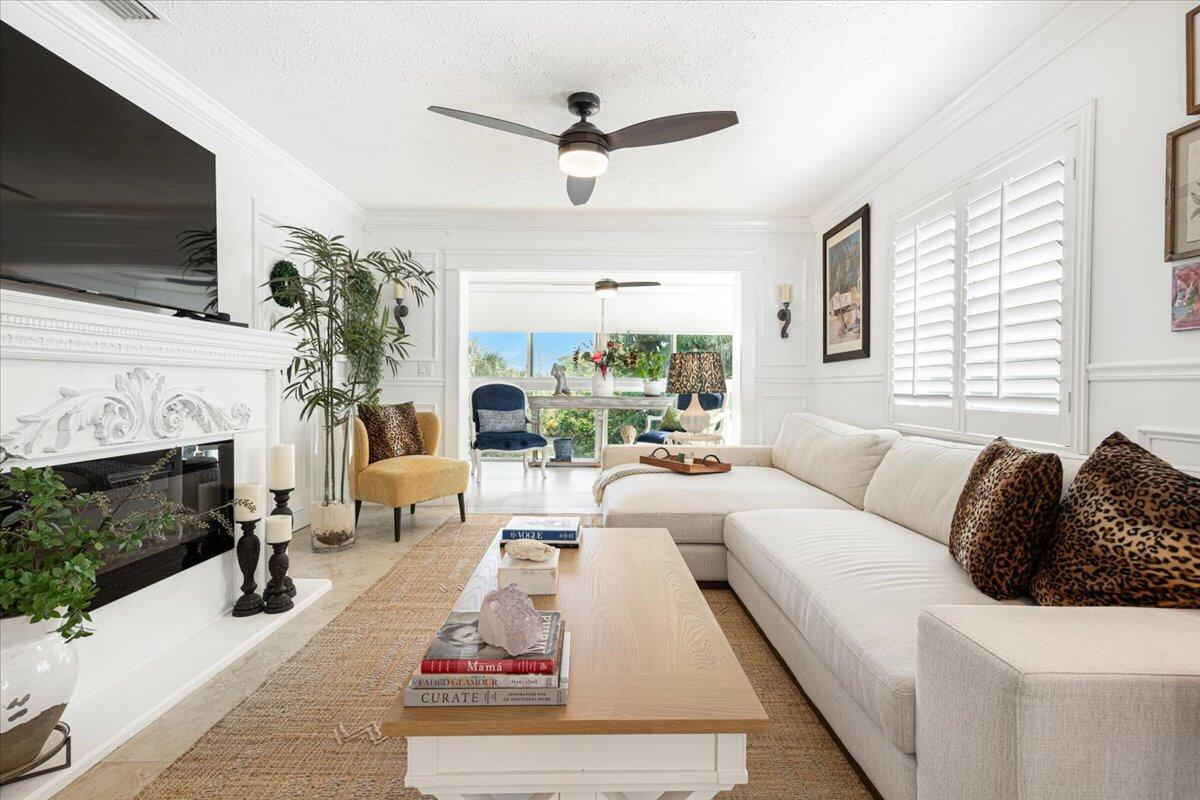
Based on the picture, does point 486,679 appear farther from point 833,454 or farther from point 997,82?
point 997,82

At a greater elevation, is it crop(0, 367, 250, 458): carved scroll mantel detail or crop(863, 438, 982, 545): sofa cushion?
crop(0, 367, 250, 458): carved scroll mantel detail

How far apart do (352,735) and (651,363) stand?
597cm

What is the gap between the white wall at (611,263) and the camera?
5.06m

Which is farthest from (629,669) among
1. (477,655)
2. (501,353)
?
(501,353)

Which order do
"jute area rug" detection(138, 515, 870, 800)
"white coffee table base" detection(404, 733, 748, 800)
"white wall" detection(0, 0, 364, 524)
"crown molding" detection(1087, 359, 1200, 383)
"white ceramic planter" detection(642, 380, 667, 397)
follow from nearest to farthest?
"white coffee table base" detection(404, 733, 748, 800), "jute area rug" detection(138, 515, 870, 800), "crown molding" detection(1087, 359, 1200, 383), "white wall" detection(0, 0, 364, 524), "white ceramic planter" detection(642, 380, 667, 397)

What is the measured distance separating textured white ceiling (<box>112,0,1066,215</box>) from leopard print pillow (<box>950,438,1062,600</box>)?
1777 mm

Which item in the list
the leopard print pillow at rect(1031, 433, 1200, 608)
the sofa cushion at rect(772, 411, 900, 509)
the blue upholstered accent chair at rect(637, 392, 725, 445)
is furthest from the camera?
the blue upholstered accent chair at rect(637, 392, 725, 445)

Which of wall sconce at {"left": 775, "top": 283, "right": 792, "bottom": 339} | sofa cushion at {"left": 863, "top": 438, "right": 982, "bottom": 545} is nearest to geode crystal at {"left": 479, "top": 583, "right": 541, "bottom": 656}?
sofa cushion at {"left": 863, "top": 438, "right": 982, "bottom": 545}

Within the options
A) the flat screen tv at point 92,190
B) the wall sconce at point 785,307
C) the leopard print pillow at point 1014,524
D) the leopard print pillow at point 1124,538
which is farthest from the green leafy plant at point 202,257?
the wall sconce at point 785,307

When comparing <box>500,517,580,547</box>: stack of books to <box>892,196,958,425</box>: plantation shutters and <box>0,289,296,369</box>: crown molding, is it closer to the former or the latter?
<box>0,289,296,369</box>: crown molding

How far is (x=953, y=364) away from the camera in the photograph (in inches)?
116

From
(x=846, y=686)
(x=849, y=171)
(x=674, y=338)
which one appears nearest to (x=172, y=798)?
(x=846, y=686)

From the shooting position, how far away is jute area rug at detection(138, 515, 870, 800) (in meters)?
1.43

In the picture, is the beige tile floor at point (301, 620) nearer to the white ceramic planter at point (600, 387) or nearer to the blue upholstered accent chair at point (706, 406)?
the blue upholstered accent chair at point (706, 406)
